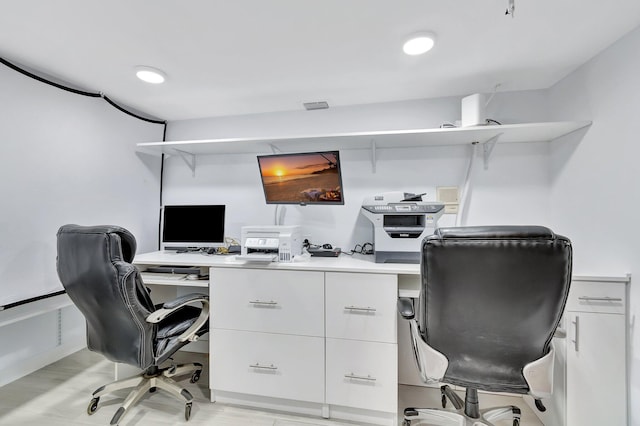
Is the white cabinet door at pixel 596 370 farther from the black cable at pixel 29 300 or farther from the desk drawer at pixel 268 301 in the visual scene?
the black cable at pixel 29 300

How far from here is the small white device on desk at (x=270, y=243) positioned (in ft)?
5.90

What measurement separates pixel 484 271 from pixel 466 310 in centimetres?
19

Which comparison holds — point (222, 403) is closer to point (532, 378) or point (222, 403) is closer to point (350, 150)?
point (532, 378)

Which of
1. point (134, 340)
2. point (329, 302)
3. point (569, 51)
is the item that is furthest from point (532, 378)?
point (134, 340)

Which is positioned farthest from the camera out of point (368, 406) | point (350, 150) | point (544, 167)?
point (350, 150)

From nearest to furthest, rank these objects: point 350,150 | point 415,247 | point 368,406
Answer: point 368,406 → point 415,247 → point 350,150

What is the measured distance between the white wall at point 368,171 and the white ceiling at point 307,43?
7.0 inches

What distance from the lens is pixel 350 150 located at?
231 cm

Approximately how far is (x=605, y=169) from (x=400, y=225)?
119cm

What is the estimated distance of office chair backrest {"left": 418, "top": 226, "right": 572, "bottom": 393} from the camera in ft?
3.35

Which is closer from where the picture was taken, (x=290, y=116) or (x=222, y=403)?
(x=222, y=403)

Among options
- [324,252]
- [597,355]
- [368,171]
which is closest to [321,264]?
[324,252]

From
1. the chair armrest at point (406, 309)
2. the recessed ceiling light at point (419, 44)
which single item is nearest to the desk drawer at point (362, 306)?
the chair armrest at point (406, 309)

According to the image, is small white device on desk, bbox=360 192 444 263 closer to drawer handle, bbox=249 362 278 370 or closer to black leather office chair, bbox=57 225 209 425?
drawer handle, bbox=249 362 278 370
